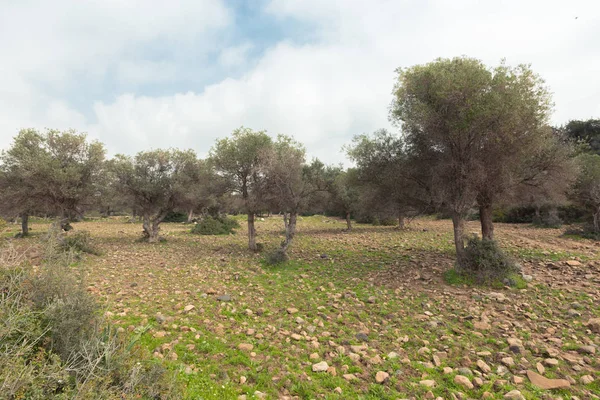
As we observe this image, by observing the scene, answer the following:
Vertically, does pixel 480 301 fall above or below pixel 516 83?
below

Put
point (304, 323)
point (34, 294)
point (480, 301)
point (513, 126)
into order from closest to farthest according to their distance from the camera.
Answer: point (34, 294) → point (304, 323) → point (480, 301) → point (513, 126)

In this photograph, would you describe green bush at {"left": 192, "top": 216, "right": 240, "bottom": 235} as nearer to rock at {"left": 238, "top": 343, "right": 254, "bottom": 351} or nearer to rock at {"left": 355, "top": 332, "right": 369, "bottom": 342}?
rock at {"left": 238, "top": 343, "right": 254, "bottom": 351}

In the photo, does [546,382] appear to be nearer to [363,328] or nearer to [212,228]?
[363,328]

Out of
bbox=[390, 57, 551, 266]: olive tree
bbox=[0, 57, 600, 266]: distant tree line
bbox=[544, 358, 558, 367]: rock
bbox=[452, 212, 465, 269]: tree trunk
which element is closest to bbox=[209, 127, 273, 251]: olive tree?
bbox=[0, 57, 600, 266]: distant tree line

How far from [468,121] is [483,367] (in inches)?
370

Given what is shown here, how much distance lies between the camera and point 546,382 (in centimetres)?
576

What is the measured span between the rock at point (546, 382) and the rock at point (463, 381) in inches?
52.8

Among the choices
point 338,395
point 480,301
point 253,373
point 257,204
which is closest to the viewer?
point 338,395

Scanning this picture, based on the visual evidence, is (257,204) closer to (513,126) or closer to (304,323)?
(304,323)

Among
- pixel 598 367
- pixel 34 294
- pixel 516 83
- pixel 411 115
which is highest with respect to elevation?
pixel 516 83

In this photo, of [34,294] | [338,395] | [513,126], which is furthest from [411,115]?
[34,294]

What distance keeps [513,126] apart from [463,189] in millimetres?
3139

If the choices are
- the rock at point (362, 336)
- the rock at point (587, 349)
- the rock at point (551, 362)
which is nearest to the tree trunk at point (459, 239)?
the rock at point (587, 349)

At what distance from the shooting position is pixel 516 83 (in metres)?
11.8
